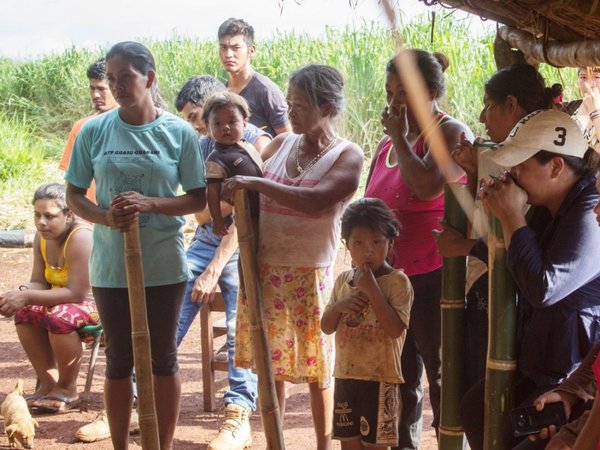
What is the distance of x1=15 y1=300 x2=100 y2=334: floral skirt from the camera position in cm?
604

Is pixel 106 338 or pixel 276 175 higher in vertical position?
pixel 276 175

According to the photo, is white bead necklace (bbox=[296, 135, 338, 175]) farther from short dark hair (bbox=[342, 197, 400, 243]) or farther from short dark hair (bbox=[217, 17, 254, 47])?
short dark hair (bbox=[217, 17, 254, 47])

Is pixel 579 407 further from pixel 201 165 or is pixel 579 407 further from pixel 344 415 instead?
pixel 201 165

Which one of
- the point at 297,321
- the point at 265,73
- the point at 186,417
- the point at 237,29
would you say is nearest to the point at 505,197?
the point at 297,321

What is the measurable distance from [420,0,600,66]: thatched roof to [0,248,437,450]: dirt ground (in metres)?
2.44

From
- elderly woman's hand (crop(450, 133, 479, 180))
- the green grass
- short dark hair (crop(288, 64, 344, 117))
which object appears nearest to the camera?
elderly woman's hand (crop(450, 133, 479, 180))

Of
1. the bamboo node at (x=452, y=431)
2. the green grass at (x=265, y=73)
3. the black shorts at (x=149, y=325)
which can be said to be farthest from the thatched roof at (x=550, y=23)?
the green grass at (x=265, y=73)

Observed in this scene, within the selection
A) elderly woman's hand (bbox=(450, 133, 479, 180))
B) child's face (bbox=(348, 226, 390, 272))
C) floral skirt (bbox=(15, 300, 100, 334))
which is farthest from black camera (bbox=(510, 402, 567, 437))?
floral skirt (bbox=(15, 300, 100, 334))

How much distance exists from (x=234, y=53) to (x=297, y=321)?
2.59m

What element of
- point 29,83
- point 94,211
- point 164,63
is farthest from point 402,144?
point 29,83

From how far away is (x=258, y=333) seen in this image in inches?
163

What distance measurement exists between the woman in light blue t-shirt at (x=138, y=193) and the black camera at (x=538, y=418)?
1.90 meters

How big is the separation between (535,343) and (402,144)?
1.19 m

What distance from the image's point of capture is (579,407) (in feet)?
10.1
